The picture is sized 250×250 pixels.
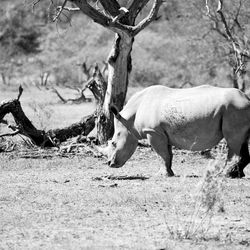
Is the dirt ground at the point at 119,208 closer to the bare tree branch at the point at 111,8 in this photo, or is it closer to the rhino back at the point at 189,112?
the rhino back at the point at 189,112

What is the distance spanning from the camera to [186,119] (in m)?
10.9

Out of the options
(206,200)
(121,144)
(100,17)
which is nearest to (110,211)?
(206,200)

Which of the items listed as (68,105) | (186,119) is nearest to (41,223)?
(186,119)

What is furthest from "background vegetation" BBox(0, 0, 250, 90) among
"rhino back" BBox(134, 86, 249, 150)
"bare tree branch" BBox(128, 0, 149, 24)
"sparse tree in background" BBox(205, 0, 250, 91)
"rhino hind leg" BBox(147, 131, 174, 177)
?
"rhino hind leg" BBox(147, 131, 174, 177)

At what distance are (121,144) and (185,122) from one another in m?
1.26

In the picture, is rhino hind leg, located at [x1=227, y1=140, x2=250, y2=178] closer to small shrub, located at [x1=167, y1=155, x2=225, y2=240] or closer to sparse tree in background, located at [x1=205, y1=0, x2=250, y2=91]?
small shrub, located at [x1=167, y1=155, x2=225, y2=240]

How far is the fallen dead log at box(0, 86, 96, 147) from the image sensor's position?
14.2m

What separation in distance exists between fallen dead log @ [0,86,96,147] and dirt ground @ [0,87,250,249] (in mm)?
1356

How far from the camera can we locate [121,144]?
11.7 metres

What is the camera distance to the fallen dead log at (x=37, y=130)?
46.6ft

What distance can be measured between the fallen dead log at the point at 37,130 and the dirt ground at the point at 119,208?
136 centimetres

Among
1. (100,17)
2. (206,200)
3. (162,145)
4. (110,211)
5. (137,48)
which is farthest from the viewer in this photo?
(137,48)

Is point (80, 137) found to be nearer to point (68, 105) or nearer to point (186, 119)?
point (186, 119)

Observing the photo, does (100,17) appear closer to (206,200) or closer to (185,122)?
(185,122)
